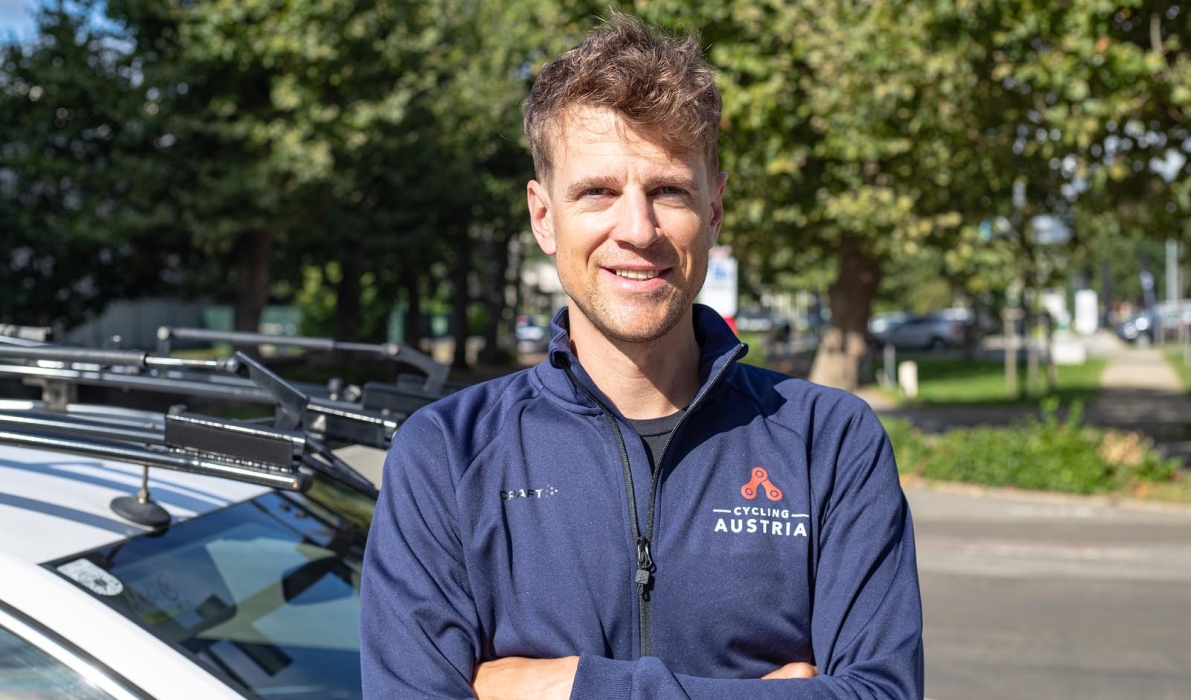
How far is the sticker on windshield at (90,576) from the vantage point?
2174 millimetres

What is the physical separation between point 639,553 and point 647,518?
6cm

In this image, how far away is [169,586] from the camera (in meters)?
2.79

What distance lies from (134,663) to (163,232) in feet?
67.1

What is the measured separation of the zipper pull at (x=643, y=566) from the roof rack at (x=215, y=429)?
634 millimetres

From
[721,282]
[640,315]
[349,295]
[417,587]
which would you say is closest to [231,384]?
[417,587]

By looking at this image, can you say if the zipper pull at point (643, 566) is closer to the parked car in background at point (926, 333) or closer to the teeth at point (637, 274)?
the teeth at point (637, 274)

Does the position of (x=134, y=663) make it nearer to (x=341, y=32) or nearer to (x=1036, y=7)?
(x=1036, y=7)

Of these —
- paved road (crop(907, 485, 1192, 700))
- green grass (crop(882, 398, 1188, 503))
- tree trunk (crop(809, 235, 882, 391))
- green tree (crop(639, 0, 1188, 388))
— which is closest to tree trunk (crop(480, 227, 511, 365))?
tree trunk (crop(809, 235, 882, 391))

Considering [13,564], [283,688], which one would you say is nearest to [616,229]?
[13,564]

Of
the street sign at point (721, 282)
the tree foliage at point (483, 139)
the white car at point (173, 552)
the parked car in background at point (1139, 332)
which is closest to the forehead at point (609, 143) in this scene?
the white car at point (173, 552)

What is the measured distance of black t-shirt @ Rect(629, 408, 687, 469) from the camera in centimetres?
204

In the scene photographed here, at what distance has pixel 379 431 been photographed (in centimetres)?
270

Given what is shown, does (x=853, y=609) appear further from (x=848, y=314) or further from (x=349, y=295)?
(x=349, y=295)

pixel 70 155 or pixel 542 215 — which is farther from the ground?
pixel 70 155
